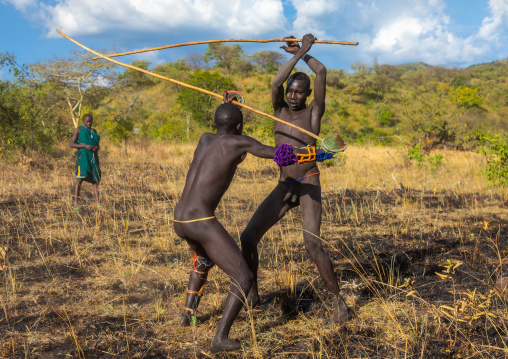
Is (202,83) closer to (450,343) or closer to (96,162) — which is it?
(96,162)

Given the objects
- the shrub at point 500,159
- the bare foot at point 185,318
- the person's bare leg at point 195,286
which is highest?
the shrub at point 500,159

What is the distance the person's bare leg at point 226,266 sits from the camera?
2.77 meters

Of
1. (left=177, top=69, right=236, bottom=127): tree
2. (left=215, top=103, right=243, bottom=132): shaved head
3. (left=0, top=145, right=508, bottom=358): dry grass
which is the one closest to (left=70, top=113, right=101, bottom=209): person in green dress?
(left=0, top=145, right=508, bottom=358): dry grass

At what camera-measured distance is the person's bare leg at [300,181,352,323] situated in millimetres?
3238

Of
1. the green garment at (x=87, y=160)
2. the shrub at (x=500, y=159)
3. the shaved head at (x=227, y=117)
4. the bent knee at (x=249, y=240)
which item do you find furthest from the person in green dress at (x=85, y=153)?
the shrub at (x=500, y=159)

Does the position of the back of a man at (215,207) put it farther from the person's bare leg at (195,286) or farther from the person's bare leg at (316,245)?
the person's bare leg at (316,245)

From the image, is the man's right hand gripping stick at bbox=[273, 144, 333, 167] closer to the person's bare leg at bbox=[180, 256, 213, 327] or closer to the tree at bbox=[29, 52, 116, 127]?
the person's bare leg at bbox=[180, 256, 213, 327]

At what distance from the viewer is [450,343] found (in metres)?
2.92

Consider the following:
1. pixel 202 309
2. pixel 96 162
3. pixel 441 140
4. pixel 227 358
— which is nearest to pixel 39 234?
pixel 96 162

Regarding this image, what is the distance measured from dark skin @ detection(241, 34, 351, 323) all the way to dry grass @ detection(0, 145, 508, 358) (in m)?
0.30

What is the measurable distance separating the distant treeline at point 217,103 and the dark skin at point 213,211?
933 centimetres

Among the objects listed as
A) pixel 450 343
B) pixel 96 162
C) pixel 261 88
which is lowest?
pixel 450 343

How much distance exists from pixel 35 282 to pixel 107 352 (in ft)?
6.06

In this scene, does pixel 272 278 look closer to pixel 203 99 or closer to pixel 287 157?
pixel 287 157
